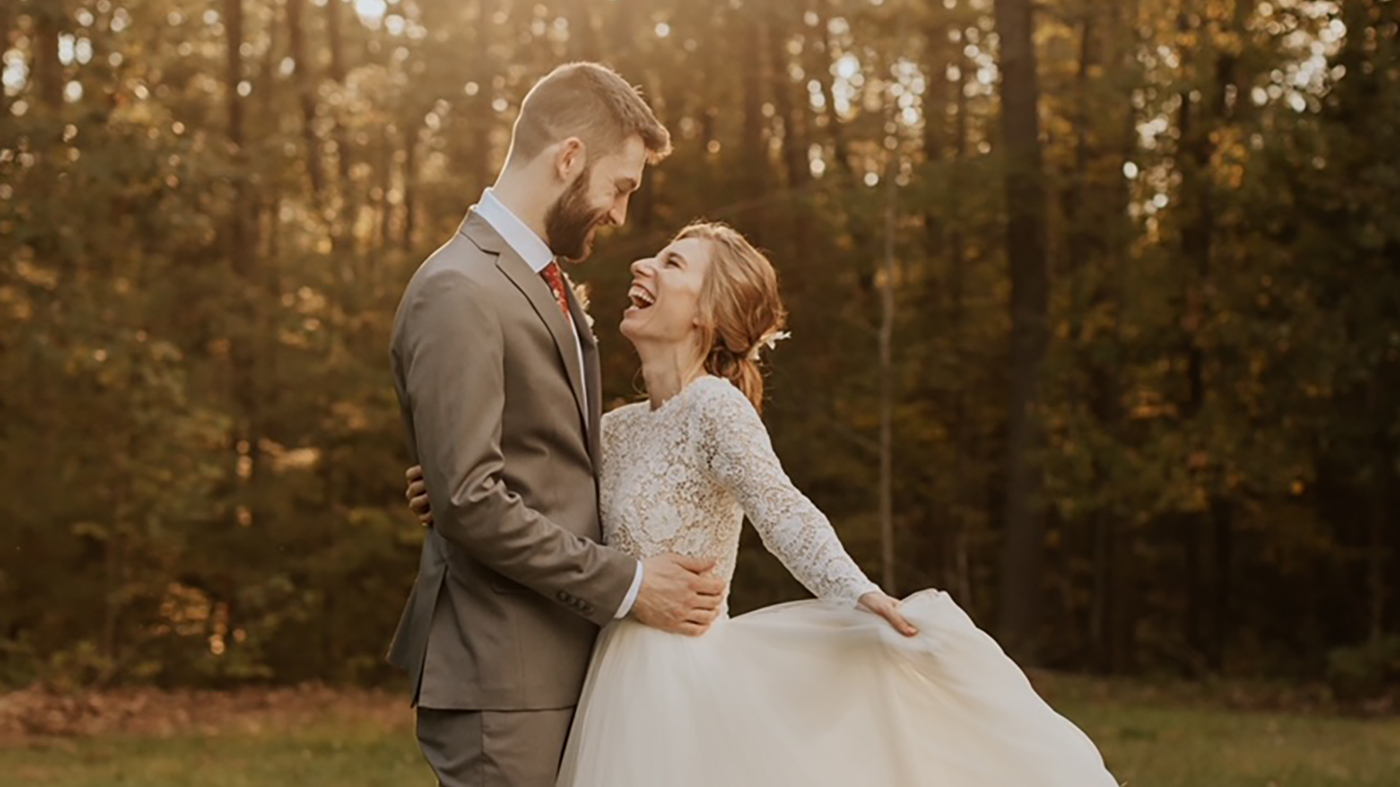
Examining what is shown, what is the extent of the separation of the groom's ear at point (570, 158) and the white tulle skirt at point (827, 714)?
1.00 m

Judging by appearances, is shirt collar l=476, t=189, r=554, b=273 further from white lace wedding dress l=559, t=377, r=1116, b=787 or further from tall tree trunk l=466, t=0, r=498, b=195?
tall tree trunk l=466, t=0, r=498, b=195

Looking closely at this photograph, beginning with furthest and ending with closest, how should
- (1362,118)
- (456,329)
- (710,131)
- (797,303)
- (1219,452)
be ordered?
1. (710,131)
2. (797,303)
3. (1219,452)
4. (1362,118)
5. (456,329)

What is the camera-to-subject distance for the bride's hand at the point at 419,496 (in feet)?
12.7

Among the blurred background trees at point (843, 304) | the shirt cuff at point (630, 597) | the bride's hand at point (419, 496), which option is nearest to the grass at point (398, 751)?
the blurred background trees at point (843, 304)

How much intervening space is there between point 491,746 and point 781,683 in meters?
0.67

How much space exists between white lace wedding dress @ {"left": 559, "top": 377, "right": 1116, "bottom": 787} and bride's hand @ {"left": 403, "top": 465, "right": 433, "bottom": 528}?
16.0 inches

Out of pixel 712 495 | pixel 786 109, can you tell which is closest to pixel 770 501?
pixel 712 495

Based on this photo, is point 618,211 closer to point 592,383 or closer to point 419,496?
point 592,383

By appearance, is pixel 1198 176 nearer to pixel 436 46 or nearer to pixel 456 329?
pixel 436 46

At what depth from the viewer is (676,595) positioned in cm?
390

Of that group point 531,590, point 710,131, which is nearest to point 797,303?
point 710,131

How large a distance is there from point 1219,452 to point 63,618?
11660 millimetres

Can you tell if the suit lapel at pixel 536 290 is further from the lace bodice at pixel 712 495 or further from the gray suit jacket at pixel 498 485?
the lace bodice at pixel 712 495

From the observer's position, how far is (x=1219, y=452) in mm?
17812
